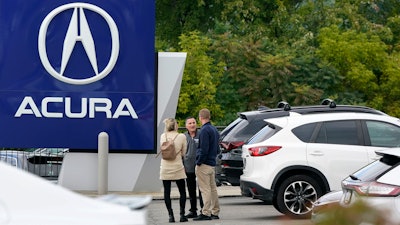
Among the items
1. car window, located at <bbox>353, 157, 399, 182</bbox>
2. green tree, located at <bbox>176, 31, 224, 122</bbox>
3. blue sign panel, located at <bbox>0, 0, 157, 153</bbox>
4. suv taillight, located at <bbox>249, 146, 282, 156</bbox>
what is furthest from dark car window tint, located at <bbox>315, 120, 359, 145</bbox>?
green tree, located at <bbox>176, 31, 224, 122</bbox>

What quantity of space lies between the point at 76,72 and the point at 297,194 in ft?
21.5

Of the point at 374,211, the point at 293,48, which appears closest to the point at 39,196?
the point at 374,211

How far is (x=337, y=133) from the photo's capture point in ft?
54.9

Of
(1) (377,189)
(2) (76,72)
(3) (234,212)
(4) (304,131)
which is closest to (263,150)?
(4) (304,131)

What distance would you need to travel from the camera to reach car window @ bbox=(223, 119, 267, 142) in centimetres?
2045

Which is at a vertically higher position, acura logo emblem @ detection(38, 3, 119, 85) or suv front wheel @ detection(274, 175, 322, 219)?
acura logo emblem @ detection(38, 3, 119, 85)

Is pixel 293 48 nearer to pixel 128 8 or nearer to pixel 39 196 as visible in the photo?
pixel 128 8

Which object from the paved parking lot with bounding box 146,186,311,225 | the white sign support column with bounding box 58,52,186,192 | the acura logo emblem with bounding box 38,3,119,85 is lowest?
the paved parking lot with bounding box 146,186,311,225

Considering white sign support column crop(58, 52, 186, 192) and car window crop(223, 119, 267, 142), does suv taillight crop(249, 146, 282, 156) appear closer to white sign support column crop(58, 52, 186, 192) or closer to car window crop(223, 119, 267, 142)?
car window crop(223, 119, 267, 142)

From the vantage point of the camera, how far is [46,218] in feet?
17.1

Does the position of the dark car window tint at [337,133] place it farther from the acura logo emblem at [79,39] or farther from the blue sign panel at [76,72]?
the acura logo emblem at [79,39]

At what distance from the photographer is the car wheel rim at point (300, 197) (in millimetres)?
16453

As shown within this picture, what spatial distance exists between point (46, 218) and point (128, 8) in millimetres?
16703

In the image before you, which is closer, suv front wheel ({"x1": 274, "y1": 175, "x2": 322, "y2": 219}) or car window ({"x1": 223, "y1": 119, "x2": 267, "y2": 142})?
suv front wheel ({"x1": 274, "y1": 175, "x2": 322, "y2": 219})
